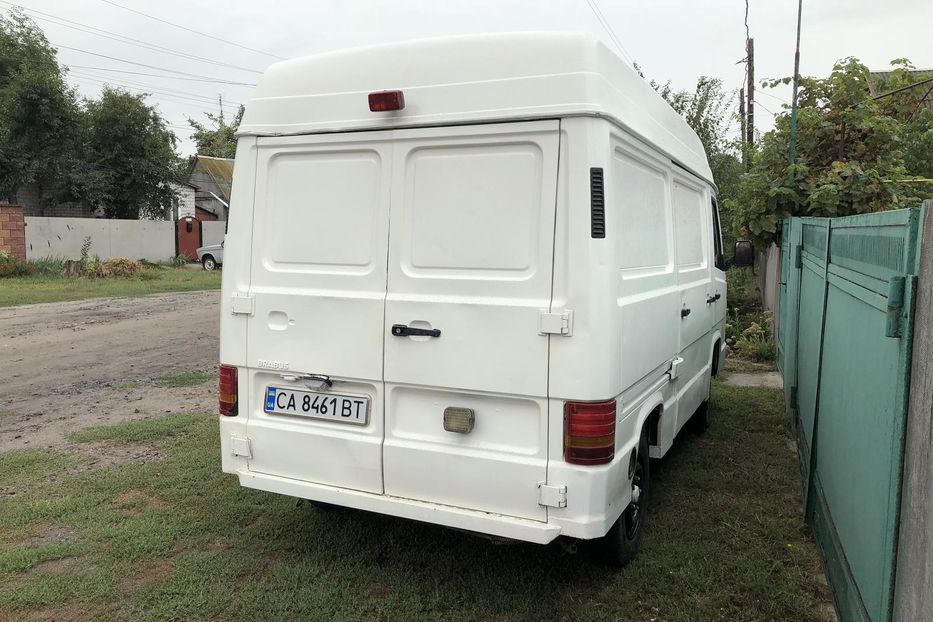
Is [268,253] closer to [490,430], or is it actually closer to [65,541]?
[490,430]

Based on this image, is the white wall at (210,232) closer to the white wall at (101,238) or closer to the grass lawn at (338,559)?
the white wall at (101,238)

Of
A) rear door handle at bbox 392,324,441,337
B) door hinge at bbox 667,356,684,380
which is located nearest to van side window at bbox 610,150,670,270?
door hinge at bbox 667,356,684,380

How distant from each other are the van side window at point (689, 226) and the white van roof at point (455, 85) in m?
0.99

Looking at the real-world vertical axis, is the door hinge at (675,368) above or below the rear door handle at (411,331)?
below

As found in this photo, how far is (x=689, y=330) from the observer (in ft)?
16.2

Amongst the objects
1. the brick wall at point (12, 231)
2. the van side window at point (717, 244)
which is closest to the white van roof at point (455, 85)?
the van side window at point (717, 244)

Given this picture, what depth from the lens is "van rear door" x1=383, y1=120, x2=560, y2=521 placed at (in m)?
3.11

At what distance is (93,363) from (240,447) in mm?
6245

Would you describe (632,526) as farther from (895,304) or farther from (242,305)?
(242,305)

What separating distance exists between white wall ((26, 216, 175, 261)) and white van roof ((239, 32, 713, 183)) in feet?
70.6

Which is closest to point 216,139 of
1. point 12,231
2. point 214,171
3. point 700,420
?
point 214,171

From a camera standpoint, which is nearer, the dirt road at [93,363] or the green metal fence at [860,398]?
the green metal fence at [860,398]

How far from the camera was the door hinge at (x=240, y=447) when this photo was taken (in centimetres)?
372

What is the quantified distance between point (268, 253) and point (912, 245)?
9.23ft
